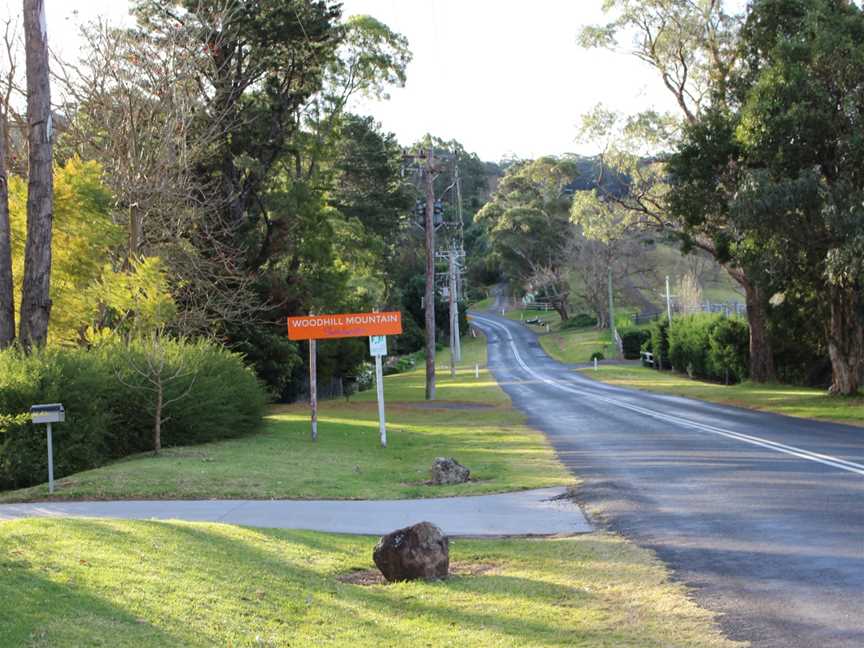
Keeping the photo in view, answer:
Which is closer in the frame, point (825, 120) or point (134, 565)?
point (134, 565)

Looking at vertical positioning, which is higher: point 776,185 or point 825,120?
point 825,120

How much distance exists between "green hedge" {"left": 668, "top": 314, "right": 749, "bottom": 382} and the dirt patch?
40.5m

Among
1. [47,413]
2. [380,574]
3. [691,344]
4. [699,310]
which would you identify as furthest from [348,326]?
[699,310]

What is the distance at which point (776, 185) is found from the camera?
91.3 feet

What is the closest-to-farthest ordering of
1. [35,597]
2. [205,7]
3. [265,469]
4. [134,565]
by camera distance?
[35,597] < [134,565] < [265,469] < [205,7]

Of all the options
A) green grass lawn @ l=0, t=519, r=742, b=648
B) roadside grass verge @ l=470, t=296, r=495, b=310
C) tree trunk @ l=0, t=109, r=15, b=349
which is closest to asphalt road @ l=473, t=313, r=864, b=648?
green grass lawn @ l=0, t=519, r=742, b=648

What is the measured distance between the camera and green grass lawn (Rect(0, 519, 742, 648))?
658cm

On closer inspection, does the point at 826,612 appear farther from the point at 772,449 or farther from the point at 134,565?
the point at 772,449

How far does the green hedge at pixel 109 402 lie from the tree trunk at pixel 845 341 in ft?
62.2

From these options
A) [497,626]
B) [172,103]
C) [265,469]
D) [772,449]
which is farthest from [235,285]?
[497,626]

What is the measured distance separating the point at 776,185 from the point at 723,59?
1335 cm

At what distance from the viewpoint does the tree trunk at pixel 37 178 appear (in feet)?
66.0

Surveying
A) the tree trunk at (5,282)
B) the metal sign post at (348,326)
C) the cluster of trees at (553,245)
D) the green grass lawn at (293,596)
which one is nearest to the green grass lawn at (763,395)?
the metal sign post at (348,326)

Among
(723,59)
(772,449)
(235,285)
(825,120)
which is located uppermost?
(723,59)
